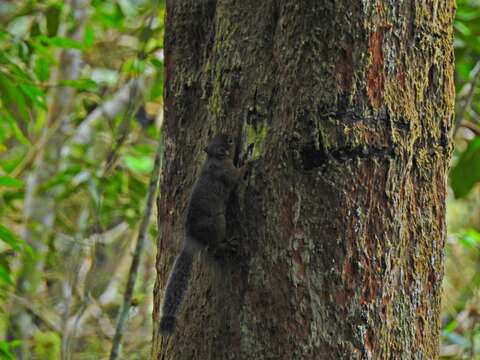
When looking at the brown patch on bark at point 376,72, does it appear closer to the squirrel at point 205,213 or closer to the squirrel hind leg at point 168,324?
the squirrel at point 205,213

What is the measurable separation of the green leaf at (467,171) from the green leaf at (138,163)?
2.12 m

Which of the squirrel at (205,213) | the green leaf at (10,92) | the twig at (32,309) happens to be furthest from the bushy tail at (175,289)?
the twig at (32,309)

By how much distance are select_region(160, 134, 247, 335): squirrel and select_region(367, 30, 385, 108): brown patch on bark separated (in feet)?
1.24

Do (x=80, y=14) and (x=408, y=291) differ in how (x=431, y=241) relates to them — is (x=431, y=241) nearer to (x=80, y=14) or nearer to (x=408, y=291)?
(x=408, y=291)

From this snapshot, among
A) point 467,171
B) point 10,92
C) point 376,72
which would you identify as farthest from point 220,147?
point 467,171

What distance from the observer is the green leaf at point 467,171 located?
3.44m

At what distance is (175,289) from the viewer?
73.7 inches

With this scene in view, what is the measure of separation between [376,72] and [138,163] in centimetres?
327

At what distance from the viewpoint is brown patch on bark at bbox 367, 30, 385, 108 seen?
171cm

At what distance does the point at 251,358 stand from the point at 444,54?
93 centimetres

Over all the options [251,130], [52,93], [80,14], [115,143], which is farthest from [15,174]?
[251,130]

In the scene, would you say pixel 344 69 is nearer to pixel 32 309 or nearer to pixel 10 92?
pixel 10 92

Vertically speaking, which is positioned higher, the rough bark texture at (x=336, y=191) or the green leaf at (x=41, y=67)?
the green leaf at (x=41, y=67)

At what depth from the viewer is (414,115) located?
1.77 metres
